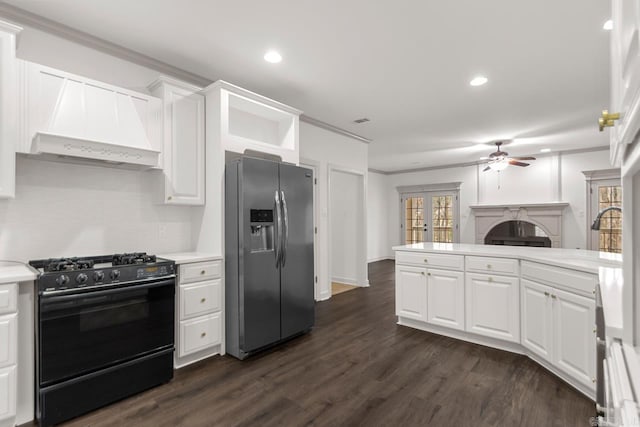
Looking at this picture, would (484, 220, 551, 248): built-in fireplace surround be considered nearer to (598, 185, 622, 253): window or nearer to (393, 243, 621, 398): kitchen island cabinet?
(598, 185, 622, 253): window

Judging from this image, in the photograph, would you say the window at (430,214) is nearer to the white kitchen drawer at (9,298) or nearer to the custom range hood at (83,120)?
the custom range hood at (83,120)

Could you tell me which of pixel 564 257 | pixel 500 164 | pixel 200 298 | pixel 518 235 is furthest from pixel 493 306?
pixel 518 235

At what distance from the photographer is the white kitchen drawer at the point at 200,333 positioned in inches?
106

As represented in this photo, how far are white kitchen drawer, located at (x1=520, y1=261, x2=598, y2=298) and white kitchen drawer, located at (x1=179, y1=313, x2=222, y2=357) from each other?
108 inches

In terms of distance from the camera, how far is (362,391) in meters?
2.36

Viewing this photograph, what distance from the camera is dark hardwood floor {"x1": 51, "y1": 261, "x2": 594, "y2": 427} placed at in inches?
80.1

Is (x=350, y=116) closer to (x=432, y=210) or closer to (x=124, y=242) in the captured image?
(x=124, y=242)

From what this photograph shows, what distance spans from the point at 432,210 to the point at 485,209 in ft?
→ 4.59

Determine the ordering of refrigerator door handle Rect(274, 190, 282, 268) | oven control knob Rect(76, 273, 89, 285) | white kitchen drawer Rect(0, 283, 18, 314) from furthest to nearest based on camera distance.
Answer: refrigerator door handle Rect(274, 190, 282, 268), oven control knob Rect(76, 273, 89, 285), white kitchen drawer Rect(0, 283, 18, 314)

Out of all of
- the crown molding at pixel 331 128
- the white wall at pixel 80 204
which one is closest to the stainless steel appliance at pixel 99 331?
the white wall at pixel 80 204

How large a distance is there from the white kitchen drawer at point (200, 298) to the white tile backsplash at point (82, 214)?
591 millimetres

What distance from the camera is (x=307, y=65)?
3.15 m

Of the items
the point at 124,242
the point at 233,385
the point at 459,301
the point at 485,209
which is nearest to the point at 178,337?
the point at 233,385

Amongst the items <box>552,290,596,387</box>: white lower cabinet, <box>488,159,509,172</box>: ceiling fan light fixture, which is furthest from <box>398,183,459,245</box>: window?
<box>552,290,596,387</box>: white lower cabinet
